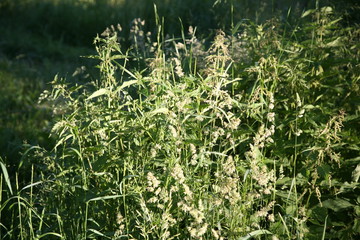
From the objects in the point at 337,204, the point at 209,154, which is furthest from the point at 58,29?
the point at 337,204

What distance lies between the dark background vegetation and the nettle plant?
1.64 metres

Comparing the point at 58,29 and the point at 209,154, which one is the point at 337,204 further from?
the point at 58,29

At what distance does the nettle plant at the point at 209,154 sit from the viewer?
2.57 meters

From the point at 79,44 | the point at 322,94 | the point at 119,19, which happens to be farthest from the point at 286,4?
the point at 322,94

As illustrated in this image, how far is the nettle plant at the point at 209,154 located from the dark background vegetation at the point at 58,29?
1.64 m

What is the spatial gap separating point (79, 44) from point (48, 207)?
5309mm

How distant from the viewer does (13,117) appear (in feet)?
17.7

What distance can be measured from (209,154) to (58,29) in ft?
20.4

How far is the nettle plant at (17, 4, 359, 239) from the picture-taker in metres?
2.57

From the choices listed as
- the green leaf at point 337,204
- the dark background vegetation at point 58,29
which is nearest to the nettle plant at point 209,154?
the green leaf at point 337,204

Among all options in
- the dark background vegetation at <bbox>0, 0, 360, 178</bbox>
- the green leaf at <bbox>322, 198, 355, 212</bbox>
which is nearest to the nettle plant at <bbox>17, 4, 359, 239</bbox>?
the green leaf at <bbox>322, 198, 355, 212</bbox>

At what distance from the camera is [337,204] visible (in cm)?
290

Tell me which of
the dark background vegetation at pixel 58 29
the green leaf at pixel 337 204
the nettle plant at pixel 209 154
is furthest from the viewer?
the dark background vegetation at pixel 58 29

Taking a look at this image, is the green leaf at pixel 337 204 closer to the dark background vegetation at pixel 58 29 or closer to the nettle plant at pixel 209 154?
the nettle plant at pixel 209 154
